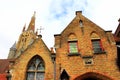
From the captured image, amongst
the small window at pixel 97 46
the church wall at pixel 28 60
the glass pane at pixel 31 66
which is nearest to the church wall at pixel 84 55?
the small window at pixel 97 46

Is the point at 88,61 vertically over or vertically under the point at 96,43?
under

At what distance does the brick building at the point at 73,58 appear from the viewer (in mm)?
14625

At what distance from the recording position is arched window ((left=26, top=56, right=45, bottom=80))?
15669 mm

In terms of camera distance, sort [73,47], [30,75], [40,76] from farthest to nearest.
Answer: [73,47] < [30,75] < [40,76]

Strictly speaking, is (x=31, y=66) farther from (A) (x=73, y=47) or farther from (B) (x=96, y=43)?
(B) (x=96, y=43)

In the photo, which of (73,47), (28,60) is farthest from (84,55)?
(28,60)

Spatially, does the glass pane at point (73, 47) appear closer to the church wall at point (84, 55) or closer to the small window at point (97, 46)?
the church wall at point (84, 55)

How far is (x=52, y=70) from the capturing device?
15.1 metres

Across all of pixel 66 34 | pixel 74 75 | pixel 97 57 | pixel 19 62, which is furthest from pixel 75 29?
pixel 19 62

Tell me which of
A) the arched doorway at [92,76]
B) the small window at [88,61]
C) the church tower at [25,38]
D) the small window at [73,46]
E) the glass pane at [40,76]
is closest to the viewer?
the arched doorway at [92,76]

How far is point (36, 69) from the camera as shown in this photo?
52.3 feet

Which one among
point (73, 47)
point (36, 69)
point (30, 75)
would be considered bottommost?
point (30, 75)

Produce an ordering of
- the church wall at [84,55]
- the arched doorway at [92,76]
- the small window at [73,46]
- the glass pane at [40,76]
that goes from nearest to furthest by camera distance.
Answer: the arched doorway at [92,76] → the church wall at [84,55] → the glass pane at [40,76] → the small window at [73,46]

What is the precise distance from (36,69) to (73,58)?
129 inches
